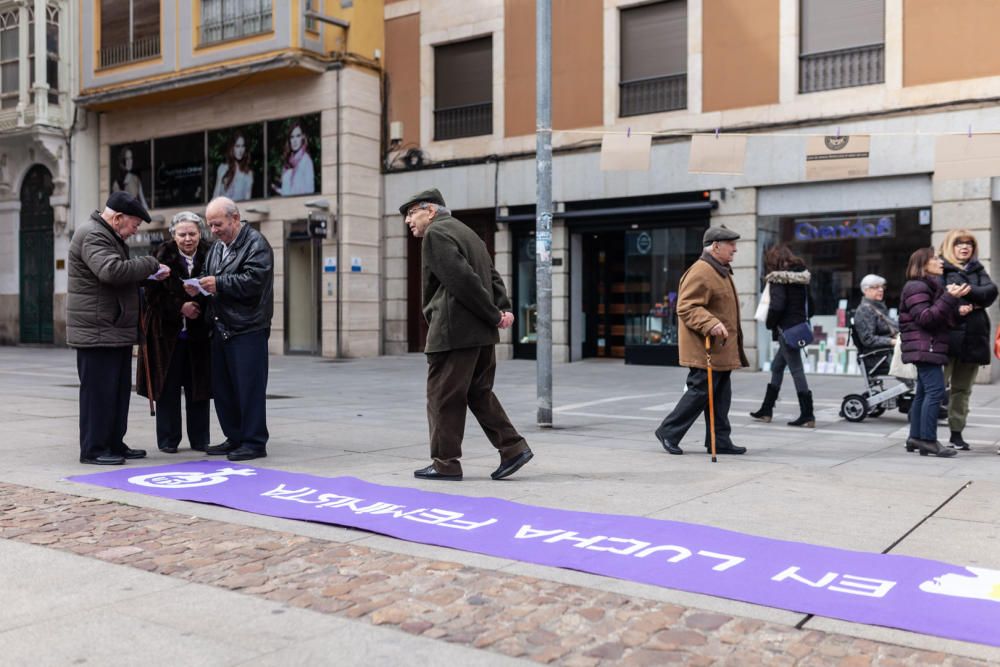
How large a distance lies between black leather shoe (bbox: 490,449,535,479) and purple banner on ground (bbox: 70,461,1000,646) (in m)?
0.68

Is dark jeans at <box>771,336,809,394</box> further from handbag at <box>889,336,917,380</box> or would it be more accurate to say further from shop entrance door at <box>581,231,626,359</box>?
shop entrance door at <box>581,231,626,359</box>

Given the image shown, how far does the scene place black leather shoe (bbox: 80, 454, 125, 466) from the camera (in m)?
7.09

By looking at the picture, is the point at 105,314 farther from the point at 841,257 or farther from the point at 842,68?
the point at 842,68

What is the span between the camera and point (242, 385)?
7.34m

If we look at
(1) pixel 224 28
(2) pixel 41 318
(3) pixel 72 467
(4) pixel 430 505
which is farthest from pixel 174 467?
(2) pixel 41 318

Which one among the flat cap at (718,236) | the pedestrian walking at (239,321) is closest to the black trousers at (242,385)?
the pedestrian walking at (239,321)

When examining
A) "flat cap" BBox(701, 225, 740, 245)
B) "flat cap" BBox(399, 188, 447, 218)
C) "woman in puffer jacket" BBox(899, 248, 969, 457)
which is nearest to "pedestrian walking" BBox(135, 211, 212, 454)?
"flat cap" BBox(399, 188, 447, 218)

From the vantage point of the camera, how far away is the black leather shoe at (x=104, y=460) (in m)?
7.09

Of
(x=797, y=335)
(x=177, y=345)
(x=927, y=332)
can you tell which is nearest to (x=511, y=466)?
(x=177, y=345)

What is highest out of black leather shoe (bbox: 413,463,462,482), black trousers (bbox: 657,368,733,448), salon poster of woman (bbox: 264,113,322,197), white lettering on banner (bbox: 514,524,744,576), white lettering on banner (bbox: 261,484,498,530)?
salon poster of woman (bbox: 264,113,322,197)

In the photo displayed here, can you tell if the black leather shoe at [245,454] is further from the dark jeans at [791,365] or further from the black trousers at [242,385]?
the dark jeans at [791,365]

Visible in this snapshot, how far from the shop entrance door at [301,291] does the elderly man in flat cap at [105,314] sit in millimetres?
14491

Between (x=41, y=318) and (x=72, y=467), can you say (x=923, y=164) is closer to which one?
(x=72, y=467)

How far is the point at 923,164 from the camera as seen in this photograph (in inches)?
597
